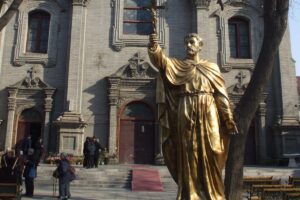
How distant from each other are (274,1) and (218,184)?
26.1ft

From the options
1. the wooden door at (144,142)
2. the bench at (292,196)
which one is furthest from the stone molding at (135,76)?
the bench at (292,196)

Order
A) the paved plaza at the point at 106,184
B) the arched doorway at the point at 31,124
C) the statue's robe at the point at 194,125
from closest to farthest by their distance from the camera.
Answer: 1. the statue's robe at the point at 194,125
2. the paved plaza at the point at 106,184
3. the arched doorway at the point at 31,124

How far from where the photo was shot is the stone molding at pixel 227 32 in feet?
72.2

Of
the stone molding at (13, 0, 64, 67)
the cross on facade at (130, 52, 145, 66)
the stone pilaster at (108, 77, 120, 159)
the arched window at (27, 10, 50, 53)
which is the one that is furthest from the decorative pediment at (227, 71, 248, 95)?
the arched window at (27, 10, 50, 53)

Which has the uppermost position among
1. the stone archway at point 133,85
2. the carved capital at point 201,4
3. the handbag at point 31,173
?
the carved capital at point 201,4

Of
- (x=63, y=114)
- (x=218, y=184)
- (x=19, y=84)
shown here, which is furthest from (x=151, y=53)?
(x=19, y=84)

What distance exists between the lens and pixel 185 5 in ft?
74.6

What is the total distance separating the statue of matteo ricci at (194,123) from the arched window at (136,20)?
1752 cm

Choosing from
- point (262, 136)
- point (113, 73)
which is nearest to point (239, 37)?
point (262, 136)

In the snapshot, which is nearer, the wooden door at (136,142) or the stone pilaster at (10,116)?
the stone pilaster at (10,116)

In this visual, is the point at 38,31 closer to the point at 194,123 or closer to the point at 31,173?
the point at 31,173

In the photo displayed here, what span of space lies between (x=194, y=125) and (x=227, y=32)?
61.2 ft

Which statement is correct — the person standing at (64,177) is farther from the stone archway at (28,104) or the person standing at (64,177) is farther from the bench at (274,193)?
the stone archway at (28,104)

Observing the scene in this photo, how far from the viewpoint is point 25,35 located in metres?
22.2
